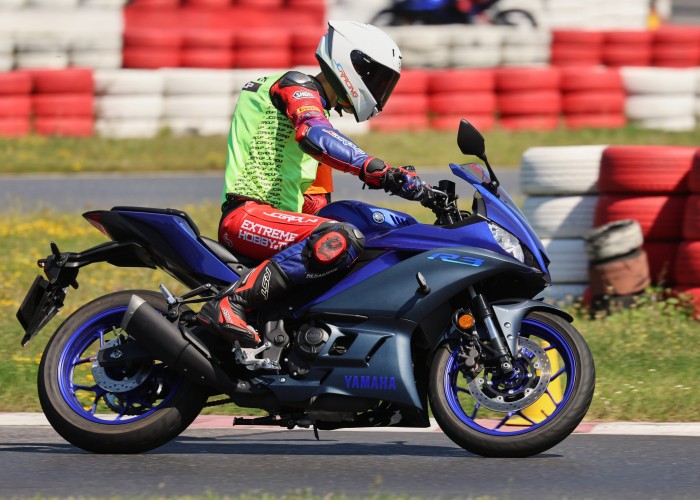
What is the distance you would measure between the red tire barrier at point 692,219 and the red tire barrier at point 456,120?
28.3 ft

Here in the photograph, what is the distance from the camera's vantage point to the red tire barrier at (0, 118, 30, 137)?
17.0 meters

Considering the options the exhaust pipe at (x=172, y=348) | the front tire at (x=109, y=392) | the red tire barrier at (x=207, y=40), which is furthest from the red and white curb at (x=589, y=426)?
the red tire barrier at (x=207, y=40)

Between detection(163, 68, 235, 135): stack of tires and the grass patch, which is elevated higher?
detection(163, 68, 235, 135): stack of tires

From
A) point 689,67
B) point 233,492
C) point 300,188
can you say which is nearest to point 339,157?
point 300,188

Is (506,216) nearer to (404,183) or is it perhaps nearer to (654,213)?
(404,183)

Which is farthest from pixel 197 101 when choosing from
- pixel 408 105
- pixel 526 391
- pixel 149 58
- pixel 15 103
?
pixel 526 391

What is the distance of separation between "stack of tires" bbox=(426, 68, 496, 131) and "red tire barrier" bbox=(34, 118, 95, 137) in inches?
174

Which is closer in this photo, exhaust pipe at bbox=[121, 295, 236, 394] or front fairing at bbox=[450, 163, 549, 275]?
front fairing at bbox=[450, 163, 549, 275]

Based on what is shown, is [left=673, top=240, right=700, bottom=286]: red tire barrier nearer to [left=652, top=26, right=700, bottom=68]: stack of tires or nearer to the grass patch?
the grass patch

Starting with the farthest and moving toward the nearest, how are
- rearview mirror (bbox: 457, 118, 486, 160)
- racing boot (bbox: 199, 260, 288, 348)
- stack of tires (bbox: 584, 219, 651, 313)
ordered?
stack of tires (bbox: 584, 219, 651, 313) < racing boot (bbox: 199, 260, 288, 348) < rearview mirror (bbox: 457, 118, 486, 160)

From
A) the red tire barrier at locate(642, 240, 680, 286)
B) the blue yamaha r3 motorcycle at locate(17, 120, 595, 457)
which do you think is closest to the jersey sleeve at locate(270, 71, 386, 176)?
the blue yamaha r3 motorcycle at locate(17, 120, 595, 457)

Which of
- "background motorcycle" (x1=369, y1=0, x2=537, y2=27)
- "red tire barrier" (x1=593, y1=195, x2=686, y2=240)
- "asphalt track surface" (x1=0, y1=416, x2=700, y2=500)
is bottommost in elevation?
"asphalt track surface" (x1=0, y1=416, x2=700, y2=500)

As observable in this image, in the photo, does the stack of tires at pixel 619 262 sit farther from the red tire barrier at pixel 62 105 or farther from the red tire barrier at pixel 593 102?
the red tire barrier at pixel 62 105

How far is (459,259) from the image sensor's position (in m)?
5.50
